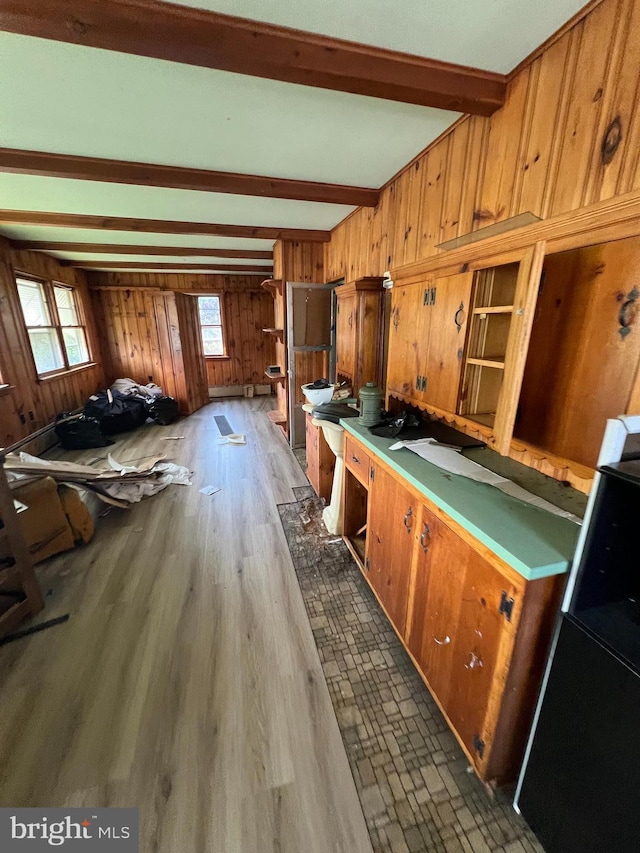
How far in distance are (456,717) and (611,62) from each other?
7.24 feet

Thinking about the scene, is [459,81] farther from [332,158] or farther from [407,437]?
[407,437]

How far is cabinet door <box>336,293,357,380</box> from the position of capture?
274cm

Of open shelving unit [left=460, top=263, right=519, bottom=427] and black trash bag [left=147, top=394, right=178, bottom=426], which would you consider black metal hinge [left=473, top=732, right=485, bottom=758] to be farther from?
black trash bag [left=147, top=394, right=178, bottom=426]

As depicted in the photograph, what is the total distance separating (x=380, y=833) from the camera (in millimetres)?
1051

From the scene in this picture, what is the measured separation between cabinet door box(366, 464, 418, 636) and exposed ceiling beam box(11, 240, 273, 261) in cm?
417

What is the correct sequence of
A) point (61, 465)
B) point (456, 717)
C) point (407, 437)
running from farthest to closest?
1. point (61, 465)
2. point (407, 437)
3. point (456, 717)

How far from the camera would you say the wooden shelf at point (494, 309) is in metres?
1.24

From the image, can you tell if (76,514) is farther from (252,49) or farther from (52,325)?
(52,325)

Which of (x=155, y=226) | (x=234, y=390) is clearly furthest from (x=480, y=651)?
(x=234, y=390)

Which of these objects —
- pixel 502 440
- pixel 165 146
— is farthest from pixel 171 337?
pixel 502 440

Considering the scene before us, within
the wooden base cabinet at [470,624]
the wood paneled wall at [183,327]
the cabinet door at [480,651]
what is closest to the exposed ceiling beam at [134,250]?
the wood paneled wall at [183,327]

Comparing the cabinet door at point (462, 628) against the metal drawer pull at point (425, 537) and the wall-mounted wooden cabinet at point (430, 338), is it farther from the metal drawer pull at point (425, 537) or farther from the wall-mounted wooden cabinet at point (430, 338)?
the wall-mounted wooden cabinet at point (430, 338)

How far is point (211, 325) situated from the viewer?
275 inches

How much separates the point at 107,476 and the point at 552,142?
11.0 feet
